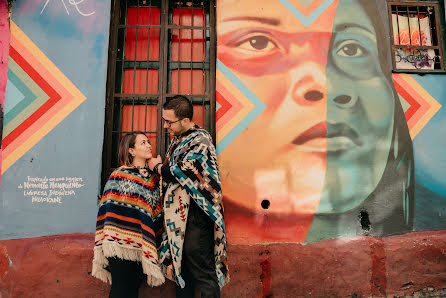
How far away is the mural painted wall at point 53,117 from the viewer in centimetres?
337

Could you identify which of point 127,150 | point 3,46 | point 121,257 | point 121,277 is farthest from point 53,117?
point 121,277

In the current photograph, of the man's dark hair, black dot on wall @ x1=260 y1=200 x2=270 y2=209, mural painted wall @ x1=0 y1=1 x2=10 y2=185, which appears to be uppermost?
mural painted wall @ x1=0 y1=1 x2=10 y2=185

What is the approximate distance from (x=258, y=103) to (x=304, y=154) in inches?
29.7

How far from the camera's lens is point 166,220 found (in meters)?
2.73

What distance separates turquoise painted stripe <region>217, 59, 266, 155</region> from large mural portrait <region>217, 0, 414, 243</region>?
11mm

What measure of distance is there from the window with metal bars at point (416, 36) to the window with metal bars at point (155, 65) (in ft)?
7.23

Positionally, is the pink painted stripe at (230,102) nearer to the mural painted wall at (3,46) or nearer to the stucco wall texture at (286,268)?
the stucco wall texture at (286,268)

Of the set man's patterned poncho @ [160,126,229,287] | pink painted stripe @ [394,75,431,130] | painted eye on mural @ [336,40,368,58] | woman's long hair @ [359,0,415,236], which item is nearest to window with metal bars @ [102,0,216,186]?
man's patterned poncho @ [160,126,229,287]

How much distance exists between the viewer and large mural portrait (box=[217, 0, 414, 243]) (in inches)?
138

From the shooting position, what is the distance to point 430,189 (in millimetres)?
3660

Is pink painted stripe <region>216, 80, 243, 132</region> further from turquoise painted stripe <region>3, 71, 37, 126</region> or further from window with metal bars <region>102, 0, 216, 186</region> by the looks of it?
turquoise painted stripe <region>3, 71, 37, 126</region>

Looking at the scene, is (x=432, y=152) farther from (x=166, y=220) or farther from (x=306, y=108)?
(x=166, y=220)

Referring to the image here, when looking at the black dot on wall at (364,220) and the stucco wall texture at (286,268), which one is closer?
the stucco wall texture at (286,268)

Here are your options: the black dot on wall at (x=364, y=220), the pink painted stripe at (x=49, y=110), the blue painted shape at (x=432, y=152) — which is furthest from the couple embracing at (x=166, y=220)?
the blue painted shape at (x=432, y=152)
